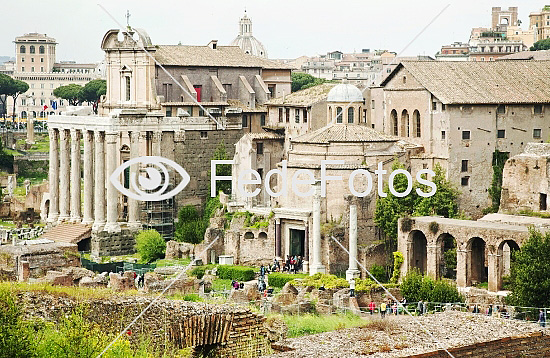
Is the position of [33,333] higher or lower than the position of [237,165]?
lower

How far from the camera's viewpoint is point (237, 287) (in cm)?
4394

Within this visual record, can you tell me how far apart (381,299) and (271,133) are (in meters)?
19.2

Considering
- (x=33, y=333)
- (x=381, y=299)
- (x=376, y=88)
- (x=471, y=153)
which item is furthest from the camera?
(x=376, y=88)

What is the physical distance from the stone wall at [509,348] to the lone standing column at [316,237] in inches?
913

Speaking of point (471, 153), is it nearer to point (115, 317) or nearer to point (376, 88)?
point (376, 88)

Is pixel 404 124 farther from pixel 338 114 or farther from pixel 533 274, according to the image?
pixel 533 274

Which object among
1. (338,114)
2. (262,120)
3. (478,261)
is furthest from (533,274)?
(262,120)

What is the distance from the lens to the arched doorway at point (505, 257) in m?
42.2

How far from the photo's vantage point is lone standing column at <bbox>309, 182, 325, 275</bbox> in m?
46.8

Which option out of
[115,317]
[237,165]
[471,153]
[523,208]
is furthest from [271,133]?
[115,317]

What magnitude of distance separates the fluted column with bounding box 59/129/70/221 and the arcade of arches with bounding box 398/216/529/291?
67.3ft

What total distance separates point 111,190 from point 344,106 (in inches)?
454

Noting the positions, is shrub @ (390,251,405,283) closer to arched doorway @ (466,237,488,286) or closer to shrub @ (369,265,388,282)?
shrub @ (369,265,388,282)

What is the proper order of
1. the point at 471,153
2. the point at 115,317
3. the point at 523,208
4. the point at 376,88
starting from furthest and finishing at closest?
the point at 376,88
the point at 471,153
the point at 523,208
the point at 115,317
